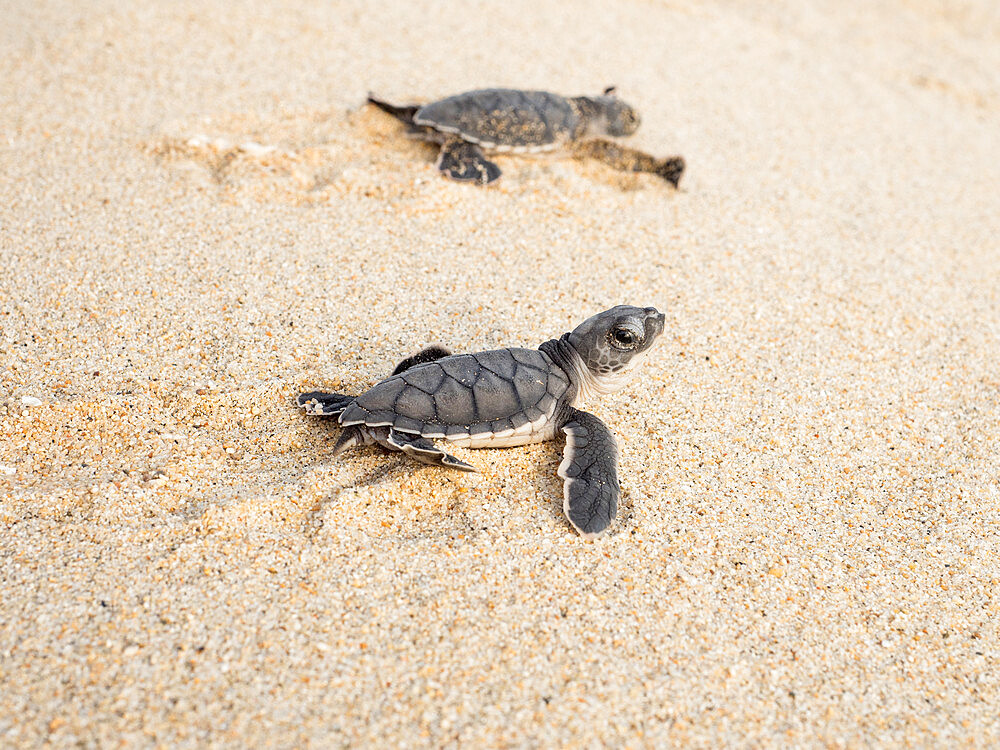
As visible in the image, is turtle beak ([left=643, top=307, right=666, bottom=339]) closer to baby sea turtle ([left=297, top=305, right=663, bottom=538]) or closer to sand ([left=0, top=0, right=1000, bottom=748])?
baby sea turtle ([left=297, top=305, right=663, bottom=538])

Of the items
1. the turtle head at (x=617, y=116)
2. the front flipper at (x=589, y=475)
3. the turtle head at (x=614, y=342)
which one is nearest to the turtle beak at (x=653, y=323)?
the turtle head at (x=614, y=342)

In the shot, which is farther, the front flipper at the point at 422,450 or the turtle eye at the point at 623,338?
the turtle eye at the point at 623,338

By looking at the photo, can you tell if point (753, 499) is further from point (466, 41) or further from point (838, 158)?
point (466, 41)

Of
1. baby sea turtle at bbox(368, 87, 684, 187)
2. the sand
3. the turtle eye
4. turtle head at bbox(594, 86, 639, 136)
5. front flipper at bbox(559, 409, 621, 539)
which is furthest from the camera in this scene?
turtle head at bbox(594, 86, 639, 136)

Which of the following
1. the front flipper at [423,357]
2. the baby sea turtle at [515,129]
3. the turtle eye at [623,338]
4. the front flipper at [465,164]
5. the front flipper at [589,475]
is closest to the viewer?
the front flipper at [589,475]

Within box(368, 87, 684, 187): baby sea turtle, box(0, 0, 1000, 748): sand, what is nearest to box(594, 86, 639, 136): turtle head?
box(368, 87, 684, 187): baby sea turtle

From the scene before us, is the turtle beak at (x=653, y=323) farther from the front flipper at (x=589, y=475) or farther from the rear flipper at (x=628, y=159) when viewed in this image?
the rear flipper at (x=628, y=159)
